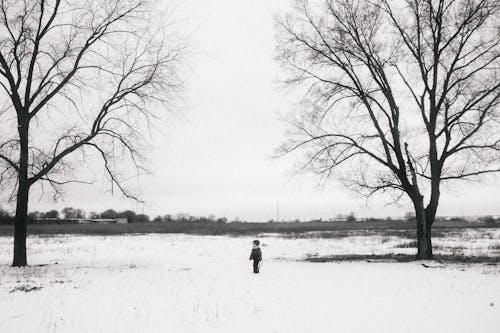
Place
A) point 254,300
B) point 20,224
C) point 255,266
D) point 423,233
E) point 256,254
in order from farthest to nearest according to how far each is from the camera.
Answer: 1. point 423,233
2. point 20,224
3. point 255,266
4. point 256,254
5. point 254,300

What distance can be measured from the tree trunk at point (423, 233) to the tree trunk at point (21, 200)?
15739 mm

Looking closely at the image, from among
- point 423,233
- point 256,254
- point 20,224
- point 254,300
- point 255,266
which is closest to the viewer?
point 254,300

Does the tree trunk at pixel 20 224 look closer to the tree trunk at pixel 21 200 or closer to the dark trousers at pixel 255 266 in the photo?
the tree trunk at pixel 21 200

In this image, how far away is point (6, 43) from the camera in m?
16.7

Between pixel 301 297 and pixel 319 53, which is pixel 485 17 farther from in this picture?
pixel 301 297

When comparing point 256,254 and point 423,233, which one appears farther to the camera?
point 423,233

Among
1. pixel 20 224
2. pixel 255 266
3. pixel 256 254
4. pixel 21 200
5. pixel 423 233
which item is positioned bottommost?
pixel 255 266

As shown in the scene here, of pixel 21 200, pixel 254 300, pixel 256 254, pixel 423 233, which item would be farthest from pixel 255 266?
pixel 21 200

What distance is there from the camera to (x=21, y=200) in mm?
16906

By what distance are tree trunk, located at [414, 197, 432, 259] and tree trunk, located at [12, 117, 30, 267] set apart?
1574 cm

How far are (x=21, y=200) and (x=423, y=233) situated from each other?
16.2m

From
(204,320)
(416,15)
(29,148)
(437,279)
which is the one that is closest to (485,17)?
(416,15)

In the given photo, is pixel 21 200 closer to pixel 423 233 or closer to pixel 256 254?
pixel 256 254

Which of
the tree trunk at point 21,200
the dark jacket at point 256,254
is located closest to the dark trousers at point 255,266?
the dark jacket at point 256,254
